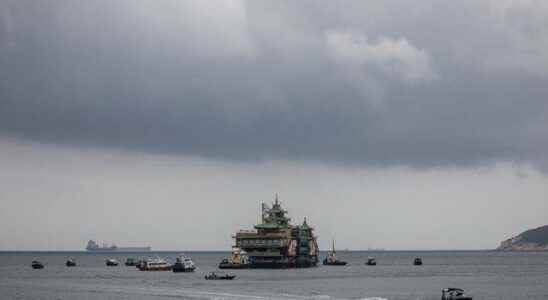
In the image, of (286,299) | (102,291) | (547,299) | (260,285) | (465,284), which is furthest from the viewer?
(465,284)

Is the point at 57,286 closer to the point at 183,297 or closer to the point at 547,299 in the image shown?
the point at 183,297

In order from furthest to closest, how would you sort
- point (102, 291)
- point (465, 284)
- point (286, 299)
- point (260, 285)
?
point (465, 284) < point (260, 285) < point (102, 291) < point (286, 299)

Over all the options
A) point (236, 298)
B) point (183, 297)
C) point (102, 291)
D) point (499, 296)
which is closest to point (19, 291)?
point (102, 291)

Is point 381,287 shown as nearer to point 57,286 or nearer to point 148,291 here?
point 148,291

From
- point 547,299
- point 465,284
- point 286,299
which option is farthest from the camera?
point 465,284

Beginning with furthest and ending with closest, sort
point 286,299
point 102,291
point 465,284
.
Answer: point 465,284, point 102,291, point 286,299

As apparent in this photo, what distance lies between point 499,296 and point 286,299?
114ft

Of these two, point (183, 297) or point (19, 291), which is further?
point (19, 291)

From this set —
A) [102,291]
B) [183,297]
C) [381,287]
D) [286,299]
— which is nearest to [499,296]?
[381,287]

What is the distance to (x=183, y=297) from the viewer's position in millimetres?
117312

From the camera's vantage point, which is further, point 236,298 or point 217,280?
point 217,280

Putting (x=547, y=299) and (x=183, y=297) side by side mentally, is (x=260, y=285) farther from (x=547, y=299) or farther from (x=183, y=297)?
(x=547, y=299)

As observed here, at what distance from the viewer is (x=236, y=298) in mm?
113000

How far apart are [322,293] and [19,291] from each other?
46.0 meters
